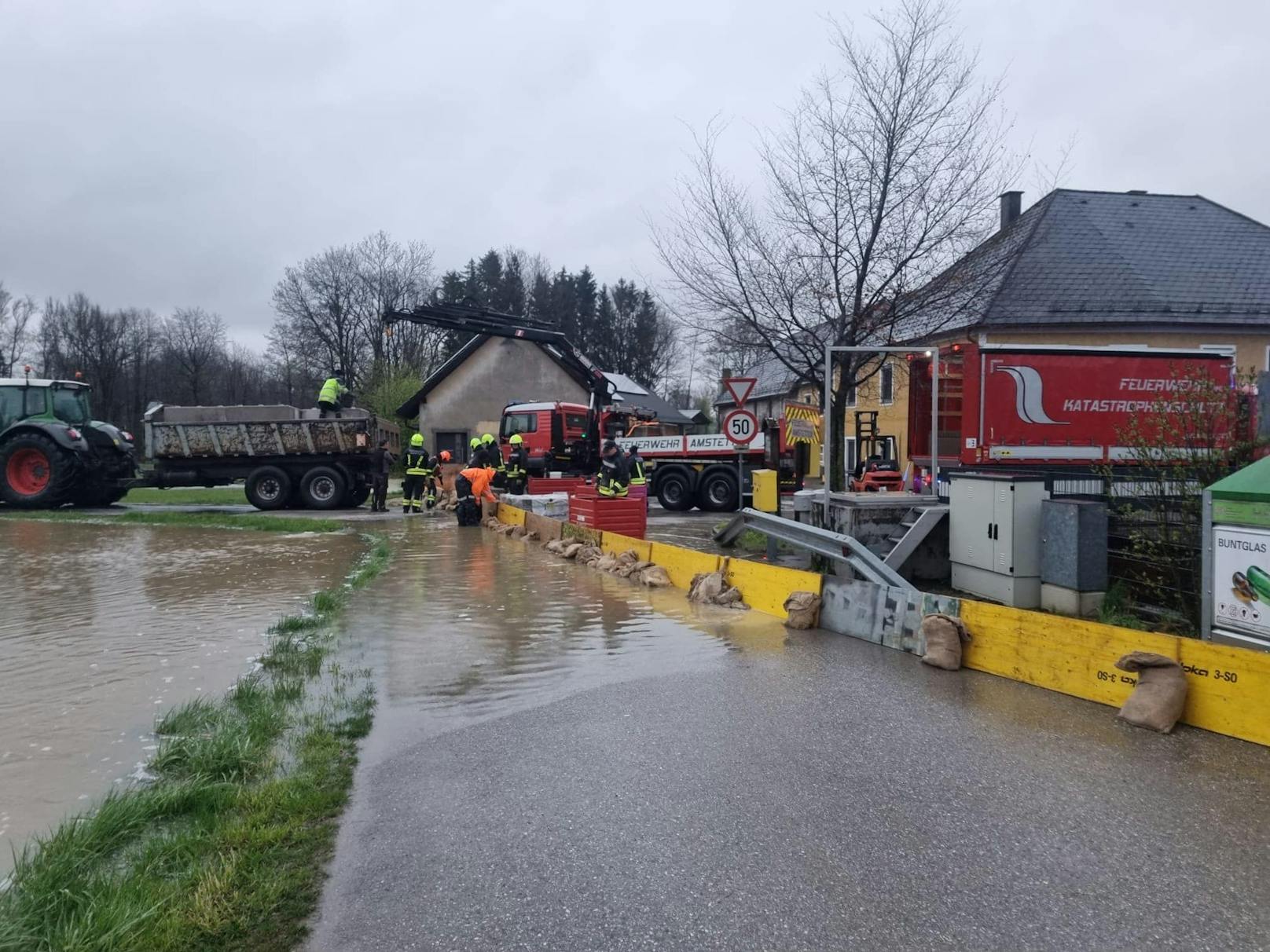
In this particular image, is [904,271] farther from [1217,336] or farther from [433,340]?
[433,340]

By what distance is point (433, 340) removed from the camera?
199ft

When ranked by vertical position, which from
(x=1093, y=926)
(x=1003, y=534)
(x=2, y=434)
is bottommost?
(x=1093, y=926)

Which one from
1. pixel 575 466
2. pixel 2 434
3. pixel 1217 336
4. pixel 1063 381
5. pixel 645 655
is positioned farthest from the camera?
pixel 1217 336

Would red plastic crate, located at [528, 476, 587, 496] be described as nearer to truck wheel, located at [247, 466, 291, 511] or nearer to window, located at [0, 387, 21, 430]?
truck wheel, located at [247, 466, 291, 511]

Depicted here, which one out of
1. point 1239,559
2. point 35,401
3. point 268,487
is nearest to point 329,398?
point 268,487

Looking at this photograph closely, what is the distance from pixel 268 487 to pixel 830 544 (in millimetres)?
15785

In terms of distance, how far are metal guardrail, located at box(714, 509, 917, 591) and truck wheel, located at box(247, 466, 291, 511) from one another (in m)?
13.0

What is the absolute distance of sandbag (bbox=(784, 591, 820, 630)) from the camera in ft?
25.5

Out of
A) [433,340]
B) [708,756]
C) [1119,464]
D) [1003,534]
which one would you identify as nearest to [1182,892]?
[708,756]

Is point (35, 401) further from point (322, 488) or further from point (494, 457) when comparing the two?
point (494, 457)

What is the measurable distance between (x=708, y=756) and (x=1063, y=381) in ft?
29.8

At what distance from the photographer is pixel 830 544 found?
9.05 meters

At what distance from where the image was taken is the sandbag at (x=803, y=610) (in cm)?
777

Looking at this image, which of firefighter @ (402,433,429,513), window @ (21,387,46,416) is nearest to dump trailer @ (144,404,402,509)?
firefighter @ (402,433,429,513)
